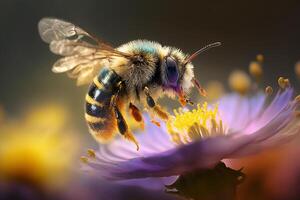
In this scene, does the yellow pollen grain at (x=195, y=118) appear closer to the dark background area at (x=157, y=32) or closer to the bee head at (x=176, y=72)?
the bee head at (x=176, y=72)

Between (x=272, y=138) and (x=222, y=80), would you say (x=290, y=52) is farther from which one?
(x=272, y=138)

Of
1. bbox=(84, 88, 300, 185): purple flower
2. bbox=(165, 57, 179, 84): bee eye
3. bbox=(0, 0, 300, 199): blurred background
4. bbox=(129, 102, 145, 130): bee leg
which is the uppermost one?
bbox=(0, 0, 300, 199): blurred background

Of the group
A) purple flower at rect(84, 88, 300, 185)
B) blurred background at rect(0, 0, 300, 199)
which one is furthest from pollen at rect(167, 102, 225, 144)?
blurred background at rect(0, 0, 300, 199)

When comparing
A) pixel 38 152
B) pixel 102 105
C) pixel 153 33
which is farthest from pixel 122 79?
pixel 153 33

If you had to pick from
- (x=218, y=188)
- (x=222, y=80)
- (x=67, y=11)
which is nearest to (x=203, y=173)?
(x=218, y=188)

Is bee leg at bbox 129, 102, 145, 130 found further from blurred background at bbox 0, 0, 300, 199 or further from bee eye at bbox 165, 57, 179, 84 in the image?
blurred background at bbox 0, 0, 300, 199

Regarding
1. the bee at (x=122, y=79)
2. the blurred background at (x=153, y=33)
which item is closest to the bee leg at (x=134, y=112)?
the bee at (x=122, y=79)
